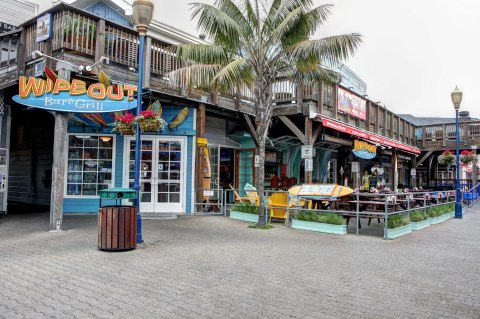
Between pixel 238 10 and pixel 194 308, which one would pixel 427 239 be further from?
pixel 238 10

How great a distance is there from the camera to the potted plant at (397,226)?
843 centimetres

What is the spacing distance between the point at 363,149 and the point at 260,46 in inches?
304

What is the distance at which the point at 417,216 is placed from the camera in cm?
1019

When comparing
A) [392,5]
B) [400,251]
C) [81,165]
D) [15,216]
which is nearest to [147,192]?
[81,165]

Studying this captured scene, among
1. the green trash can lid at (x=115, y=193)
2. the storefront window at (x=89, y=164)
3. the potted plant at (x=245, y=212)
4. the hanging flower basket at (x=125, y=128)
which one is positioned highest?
the hanging flower basket at (x=125, y=128)

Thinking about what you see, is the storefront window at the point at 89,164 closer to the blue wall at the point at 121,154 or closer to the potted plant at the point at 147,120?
the blue wall at the point at 121,154

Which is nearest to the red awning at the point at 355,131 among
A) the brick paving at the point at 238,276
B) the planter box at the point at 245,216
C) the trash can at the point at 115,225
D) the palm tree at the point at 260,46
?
the palm tree at the point at 260,46

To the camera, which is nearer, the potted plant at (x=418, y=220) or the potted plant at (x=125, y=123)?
the potted plant at (x=125, y=123)

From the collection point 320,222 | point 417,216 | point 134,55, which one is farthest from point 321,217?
point 134,55

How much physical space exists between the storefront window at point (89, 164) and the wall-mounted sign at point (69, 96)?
3.34 metres

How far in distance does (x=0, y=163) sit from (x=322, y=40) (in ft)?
32.2

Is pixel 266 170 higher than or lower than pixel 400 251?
higher

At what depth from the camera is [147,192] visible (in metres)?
11.6

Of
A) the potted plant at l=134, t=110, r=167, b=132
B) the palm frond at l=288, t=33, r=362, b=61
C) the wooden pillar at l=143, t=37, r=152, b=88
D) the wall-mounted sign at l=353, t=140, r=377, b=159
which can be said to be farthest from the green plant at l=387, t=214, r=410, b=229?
the wooden pillar at l=143, t=37, r=152, b=88
